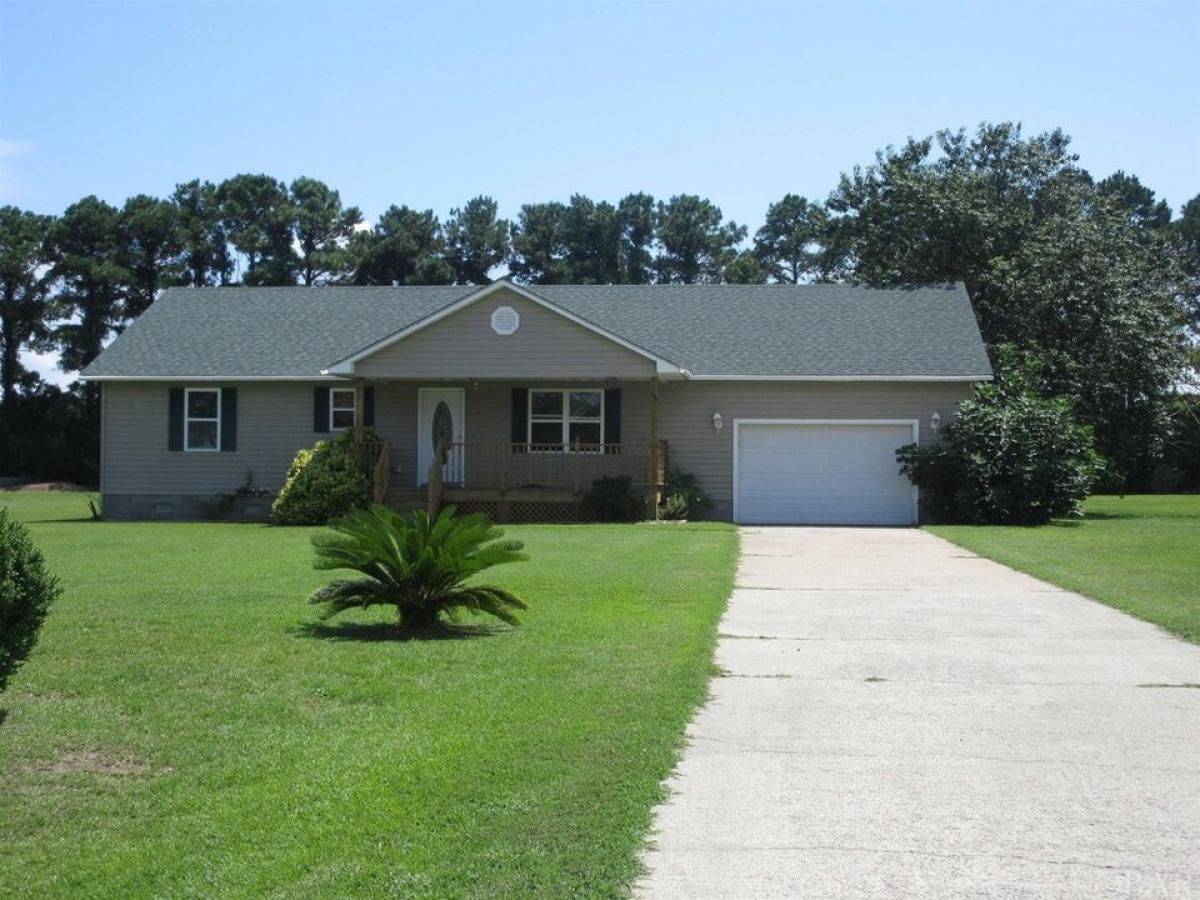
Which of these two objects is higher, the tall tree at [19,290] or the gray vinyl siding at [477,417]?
the tall tree at [19,290]

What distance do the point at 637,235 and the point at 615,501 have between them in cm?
3913

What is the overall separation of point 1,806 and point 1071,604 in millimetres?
10304

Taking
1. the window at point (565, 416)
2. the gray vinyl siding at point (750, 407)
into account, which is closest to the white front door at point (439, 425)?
the window at point (565, 416)

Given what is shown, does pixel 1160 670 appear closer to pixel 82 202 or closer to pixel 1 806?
pixel 1 806

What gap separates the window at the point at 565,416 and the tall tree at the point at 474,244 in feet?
107

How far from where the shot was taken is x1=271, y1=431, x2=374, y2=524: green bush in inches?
997

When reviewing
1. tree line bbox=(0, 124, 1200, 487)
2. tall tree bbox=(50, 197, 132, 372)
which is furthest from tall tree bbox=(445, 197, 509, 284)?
tall tree bbox=(50, 197, 132, 372)

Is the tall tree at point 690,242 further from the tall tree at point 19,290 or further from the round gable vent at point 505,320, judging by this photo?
the round gable vent at point 505,320

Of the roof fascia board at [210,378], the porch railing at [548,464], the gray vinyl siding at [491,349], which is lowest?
the porch railing at [548,464]

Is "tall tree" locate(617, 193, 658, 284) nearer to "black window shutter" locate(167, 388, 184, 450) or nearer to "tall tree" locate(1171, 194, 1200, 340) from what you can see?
"tall tree" locate(1171, 194, 1200, 340)

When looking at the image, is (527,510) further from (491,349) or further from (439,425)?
(491,349)

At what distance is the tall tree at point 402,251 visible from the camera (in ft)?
184

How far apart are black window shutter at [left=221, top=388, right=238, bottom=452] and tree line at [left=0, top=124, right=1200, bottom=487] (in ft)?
53.5

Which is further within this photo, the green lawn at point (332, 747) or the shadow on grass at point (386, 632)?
the shadow on grass at point (386, 632)
